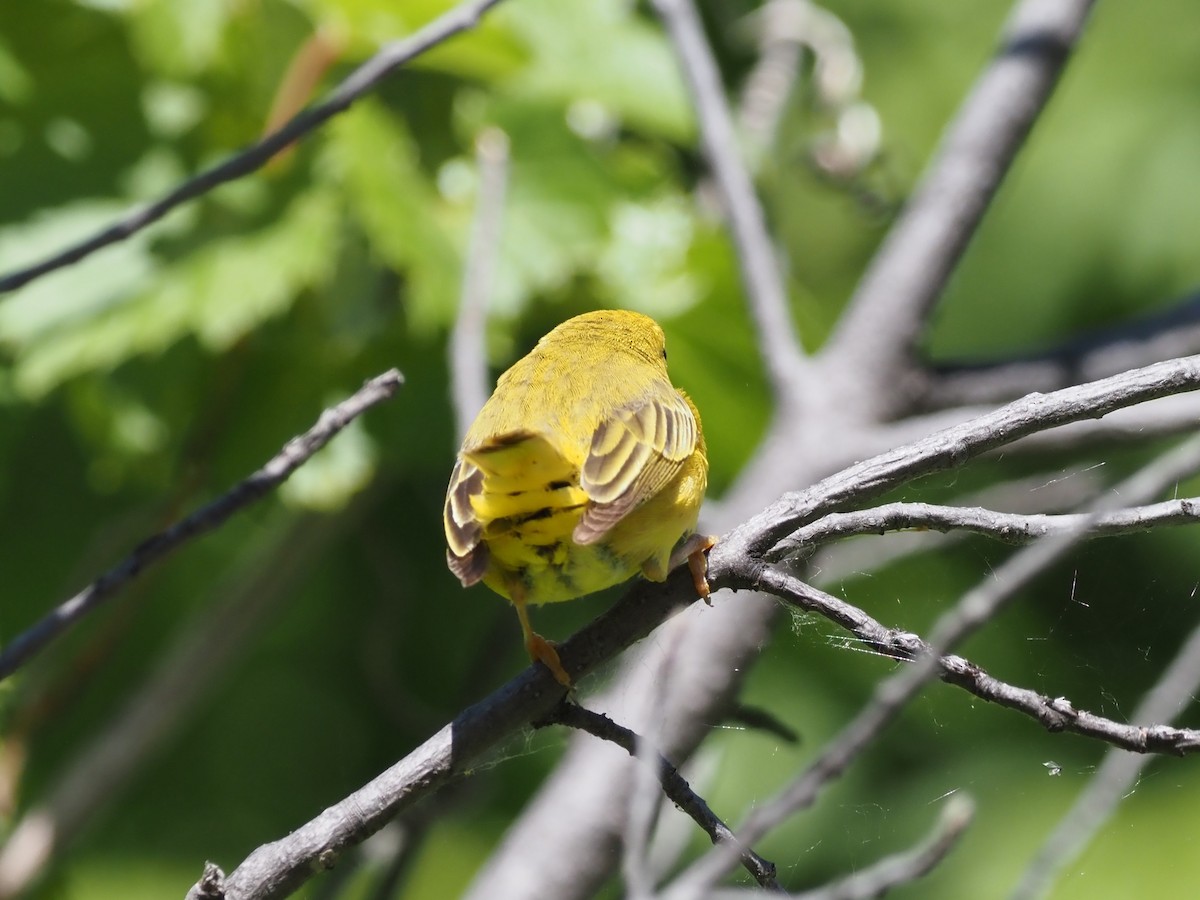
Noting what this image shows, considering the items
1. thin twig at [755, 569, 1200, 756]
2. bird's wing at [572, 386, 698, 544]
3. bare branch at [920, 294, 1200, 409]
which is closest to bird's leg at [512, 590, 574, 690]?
bird's wing at [572, 386, 698, 544]

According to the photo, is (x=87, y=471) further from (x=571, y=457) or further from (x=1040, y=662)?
(x=1040, y=662)

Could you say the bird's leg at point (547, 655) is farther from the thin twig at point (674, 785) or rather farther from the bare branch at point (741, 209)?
the bare branch at point (741, 209)

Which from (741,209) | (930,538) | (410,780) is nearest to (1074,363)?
(930,538)

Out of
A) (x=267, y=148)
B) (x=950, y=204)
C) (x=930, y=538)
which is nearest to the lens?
(x=267, y=148)

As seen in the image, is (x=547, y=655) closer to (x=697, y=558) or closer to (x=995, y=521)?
(x=697, y=558)

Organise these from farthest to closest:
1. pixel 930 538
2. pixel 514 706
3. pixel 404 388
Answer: pixel 404 388, pixel 930 538, pixel 514 706

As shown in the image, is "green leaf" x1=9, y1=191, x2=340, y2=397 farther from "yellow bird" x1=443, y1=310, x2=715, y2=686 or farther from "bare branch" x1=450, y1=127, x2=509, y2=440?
"yellow bird" x1=443, y1=310, x2=715, y2=686
